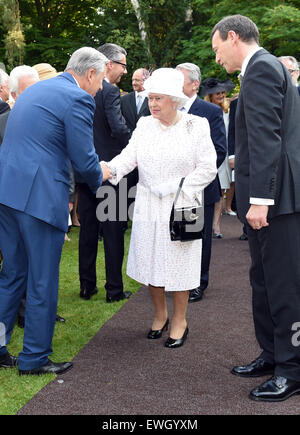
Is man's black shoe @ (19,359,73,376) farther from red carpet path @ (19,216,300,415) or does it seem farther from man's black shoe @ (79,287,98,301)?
man's black shoe @ (79,287,98,301)

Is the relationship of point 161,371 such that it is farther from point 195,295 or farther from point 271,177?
point 195,295

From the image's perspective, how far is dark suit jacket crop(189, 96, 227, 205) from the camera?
554 cm

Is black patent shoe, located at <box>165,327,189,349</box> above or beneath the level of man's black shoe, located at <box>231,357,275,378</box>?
beneath

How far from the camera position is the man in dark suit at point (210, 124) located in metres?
5.49

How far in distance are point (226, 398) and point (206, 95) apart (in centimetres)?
514

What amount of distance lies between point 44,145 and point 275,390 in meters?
2.10

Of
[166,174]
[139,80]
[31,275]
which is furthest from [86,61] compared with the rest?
[139,80]

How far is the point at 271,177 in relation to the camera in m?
3.24

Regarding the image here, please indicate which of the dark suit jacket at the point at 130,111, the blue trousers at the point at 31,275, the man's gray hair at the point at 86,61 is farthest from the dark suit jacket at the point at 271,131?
the dark suit jacket at the point at 130,111

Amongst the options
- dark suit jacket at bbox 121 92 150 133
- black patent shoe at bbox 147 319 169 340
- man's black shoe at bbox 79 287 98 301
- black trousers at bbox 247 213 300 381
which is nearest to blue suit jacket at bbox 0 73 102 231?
A: black trousers at bbox 247 213 300 381

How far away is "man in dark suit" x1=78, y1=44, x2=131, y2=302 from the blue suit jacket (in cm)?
181
